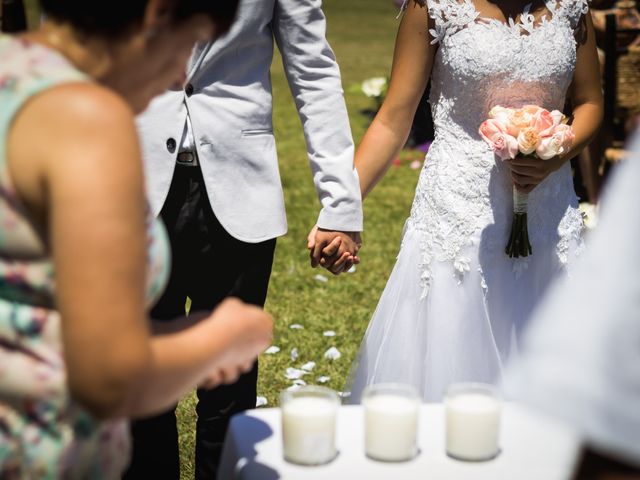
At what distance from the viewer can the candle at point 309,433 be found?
1887 millimetres

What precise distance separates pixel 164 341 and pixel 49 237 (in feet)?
0.75

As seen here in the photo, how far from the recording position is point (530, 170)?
3.21 m

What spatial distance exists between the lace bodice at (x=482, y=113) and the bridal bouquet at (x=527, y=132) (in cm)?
12

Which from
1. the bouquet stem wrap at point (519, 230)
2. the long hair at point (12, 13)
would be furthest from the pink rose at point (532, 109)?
the long hair at point (12, 13)

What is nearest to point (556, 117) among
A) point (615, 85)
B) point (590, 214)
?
point (590, 214)

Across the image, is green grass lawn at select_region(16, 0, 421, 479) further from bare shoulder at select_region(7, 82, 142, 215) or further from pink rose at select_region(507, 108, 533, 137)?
bare shoulder at select_region(7, 82, 142, 215)

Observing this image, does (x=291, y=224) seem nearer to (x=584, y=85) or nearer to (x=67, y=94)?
(x=584, y=85)

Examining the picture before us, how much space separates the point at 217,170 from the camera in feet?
9.78

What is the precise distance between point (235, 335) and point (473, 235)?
1.90 meters

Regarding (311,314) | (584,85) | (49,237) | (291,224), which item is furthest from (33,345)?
(291,224)

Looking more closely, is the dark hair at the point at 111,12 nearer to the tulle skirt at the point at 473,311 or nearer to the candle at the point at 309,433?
the candle at the point at 309,433

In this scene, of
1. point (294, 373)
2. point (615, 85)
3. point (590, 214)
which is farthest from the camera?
point (615, 85)

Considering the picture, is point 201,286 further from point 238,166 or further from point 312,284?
point 312,284

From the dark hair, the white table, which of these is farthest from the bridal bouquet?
the dark hair
